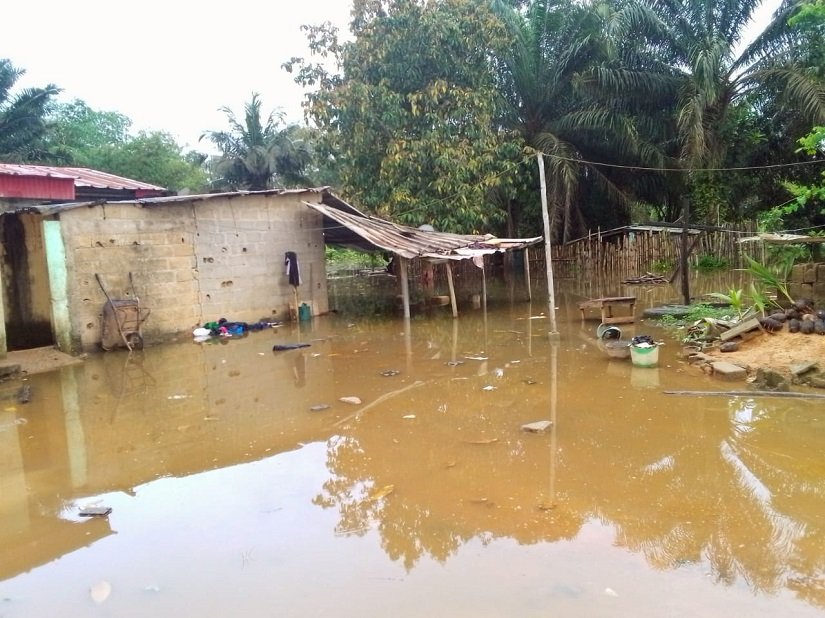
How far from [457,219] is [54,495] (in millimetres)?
13613

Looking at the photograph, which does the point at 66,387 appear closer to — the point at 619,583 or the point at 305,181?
the point at 619,583

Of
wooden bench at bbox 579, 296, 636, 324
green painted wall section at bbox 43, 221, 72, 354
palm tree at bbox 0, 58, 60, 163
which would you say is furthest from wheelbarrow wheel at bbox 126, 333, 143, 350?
palm tree at bbox 0, 58, 60, 163

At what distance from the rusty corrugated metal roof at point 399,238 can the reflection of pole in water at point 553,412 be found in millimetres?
3886

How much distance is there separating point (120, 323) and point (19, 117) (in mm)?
16783

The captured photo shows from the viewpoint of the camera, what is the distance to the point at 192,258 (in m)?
12.3

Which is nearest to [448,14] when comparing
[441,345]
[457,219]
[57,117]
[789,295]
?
[457,219]

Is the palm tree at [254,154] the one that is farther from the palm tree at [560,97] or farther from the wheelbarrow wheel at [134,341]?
the wheelbarrow wheel at [134,341]

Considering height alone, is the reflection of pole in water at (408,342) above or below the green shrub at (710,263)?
below

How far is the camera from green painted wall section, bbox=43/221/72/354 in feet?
33.5

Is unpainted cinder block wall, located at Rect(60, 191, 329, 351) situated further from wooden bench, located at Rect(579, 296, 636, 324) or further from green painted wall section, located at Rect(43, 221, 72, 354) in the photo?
wooden bench, located at Rect(579, 296, 636, 324)

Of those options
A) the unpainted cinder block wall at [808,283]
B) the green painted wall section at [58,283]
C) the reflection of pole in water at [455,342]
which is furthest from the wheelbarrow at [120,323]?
the unpainted cinder block wall at [808,283]

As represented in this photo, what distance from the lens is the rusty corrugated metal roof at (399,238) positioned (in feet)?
42.3

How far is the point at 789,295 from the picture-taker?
9.84 meters

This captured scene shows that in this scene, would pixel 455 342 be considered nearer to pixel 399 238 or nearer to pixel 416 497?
pixel 399 238
